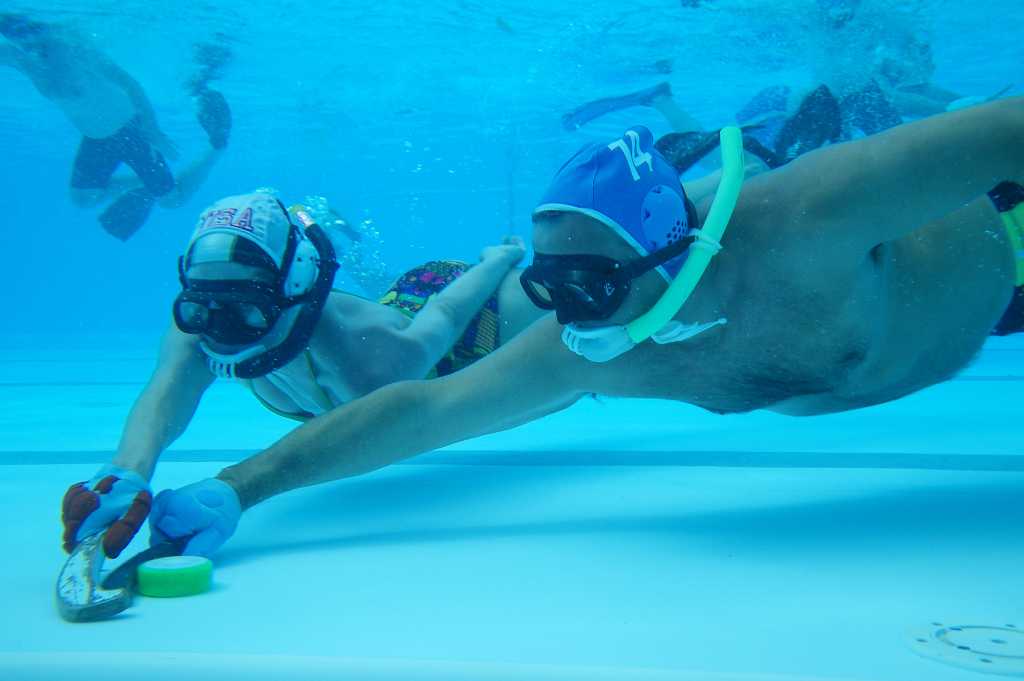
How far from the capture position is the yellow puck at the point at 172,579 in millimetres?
2086

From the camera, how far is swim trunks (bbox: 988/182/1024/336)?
7.71ft

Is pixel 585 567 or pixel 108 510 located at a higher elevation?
pixel 108 510

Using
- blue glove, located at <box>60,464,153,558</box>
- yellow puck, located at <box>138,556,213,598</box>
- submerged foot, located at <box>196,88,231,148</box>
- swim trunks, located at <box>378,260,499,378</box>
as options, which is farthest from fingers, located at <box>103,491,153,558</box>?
submerged foot, located at <box>196,88,231,148</box>

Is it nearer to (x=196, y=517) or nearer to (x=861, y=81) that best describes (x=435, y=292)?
(x=196, y=517)

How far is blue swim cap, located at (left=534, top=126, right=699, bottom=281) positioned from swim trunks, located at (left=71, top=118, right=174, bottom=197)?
42.4 ft

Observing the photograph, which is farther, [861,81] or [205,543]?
[861,81]

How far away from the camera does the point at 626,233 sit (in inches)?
88.3

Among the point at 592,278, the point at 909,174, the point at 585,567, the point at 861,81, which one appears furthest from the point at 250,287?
the point at 861,81

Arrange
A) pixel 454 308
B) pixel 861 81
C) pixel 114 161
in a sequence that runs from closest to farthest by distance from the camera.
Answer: pixel 454 308 → pixel 114 161 → pixel 861 81

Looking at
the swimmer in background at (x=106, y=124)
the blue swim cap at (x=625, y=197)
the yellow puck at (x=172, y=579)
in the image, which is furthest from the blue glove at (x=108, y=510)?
the swimmer in background at (x=106, y=124)

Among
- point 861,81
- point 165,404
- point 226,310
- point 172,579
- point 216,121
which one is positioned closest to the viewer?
point 172,579

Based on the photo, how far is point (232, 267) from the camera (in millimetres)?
3029

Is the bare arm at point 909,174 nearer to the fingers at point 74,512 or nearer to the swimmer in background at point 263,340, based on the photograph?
the swimmer in background at point 263,340

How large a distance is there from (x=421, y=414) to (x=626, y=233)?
1.00 m
